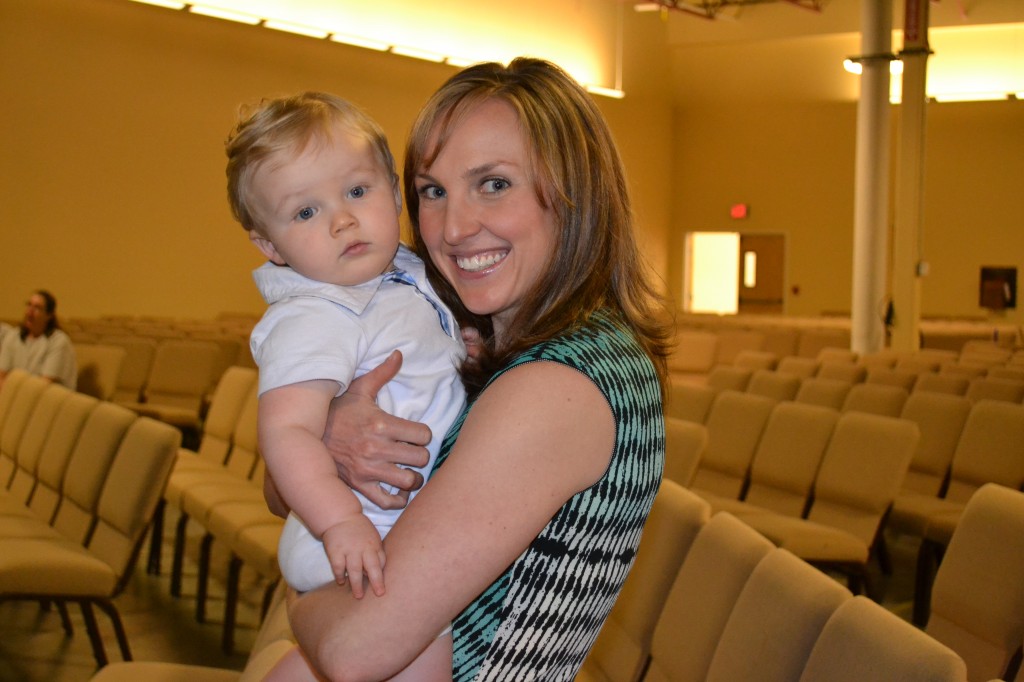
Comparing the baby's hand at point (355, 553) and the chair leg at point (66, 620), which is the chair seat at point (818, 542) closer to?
the chair leg at point (66, 620)

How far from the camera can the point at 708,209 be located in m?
21.7

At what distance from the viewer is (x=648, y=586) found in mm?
2467

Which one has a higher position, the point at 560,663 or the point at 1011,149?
the point at 1011,149

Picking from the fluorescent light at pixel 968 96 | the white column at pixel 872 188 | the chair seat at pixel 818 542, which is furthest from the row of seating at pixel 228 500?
the fluorescent light at pixel 968 96

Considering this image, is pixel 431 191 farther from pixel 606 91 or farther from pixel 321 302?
pixel 606 91

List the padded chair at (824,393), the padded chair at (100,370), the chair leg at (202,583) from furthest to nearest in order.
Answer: the padded chair at (100,370) → the padded chair at (824,393) → the chair leg at (202,583)

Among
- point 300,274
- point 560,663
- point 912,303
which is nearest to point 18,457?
point 300,274

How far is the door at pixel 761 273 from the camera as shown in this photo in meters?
21.1

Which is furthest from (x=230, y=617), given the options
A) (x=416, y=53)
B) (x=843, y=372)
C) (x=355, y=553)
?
(x=416, y=53)

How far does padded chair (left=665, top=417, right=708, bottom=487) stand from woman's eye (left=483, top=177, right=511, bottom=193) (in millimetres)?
2959

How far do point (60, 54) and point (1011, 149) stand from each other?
16.1 meters

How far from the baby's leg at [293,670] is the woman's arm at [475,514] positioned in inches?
10.9

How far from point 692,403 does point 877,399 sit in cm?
103

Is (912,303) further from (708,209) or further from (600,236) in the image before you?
(600,236)
